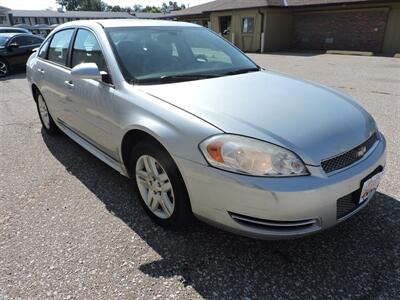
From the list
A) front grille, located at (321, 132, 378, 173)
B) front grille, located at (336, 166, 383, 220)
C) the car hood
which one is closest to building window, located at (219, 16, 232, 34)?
the car hood

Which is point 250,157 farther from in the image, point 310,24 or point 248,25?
point 310,24

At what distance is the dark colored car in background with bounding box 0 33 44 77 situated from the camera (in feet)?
37.7

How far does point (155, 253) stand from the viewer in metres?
2.28

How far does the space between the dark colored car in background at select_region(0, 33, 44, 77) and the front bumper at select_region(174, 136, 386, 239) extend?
12.3 metres

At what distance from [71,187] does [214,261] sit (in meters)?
1.85

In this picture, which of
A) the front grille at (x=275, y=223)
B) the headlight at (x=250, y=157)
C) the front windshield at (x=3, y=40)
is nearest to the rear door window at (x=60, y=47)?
the headlight at (x=250, y=157)

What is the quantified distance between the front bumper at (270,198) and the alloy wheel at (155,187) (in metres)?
0.34

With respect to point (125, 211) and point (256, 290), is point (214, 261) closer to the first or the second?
point (256, 290)

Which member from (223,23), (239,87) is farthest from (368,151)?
(223,23)

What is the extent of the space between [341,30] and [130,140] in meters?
20.1

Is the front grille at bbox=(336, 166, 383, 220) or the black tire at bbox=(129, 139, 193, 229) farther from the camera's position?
the black tire at bbox=(129, 139, 193, 229)

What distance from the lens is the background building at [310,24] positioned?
17312mm

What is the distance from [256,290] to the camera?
1.95m

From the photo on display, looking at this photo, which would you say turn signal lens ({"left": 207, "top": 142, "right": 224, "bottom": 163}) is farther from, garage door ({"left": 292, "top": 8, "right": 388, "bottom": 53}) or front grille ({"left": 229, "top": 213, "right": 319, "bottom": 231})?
garage door ({"left": 292, "top": 8, "right": 388, "bottom": 53})
